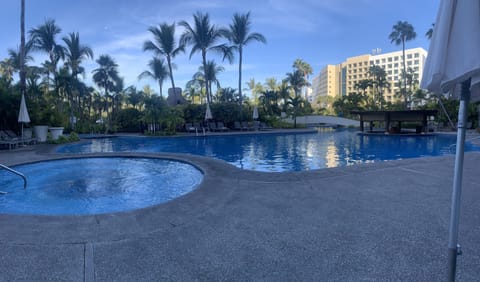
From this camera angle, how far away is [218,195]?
14.3 ft

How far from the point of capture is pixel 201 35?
24.1 m

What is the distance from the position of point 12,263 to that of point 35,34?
25.5 metres

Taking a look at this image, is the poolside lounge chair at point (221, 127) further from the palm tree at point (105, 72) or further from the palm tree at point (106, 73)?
the palm tree at point (105, 72)

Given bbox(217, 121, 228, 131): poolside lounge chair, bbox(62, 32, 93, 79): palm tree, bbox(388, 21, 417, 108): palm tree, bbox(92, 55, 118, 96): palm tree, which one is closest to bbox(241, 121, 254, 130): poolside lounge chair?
bbox(217, 121, 228, 131): poolside lounge chair

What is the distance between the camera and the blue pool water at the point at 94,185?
4988 millimetres

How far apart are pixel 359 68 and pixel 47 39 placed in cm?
10279

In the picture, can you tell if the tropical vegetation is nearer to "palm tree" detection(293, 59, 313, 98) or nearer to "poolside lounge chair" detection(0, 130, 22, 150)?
"poolside lounge chair" detection(0, 130, 22, 150)

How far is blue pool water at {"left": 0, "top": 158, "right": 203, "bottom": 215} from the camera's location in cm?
499

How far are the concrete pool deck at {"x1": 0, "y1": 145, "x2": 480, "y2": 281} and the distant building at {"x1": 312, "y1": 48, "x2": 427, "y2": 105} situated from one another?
299ft

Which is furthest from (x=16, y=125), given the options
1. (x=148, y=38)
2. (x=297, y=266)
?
(x=297, y=266)

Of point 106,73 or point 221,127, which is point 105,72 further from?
point 221,127

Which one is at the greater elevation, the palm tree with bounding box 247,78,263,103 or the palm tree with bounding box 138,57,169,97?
the palm tree with bounding box 247,78,263,103

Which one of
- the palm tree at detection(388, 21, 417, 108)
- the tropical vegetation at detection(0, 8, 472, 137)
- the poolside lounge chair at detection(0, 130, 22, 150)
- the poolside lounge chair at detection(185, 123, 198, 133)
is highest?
the palm tree at detection(388, 21, 417, 108)

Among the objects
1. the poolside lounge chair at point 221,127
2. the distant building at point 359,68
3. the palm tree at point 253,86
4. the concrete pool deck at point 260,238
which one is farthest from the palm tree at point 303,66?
the distant building at point 359,68
